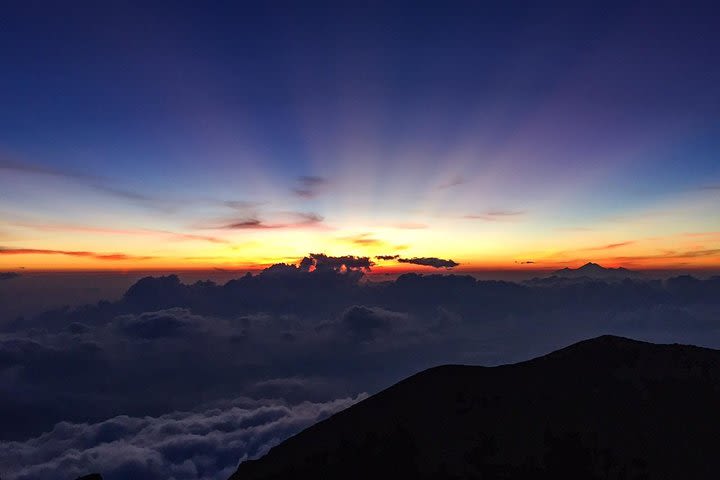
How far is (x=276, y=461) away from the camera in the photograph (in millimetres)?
87188

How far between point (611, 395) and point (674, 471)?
2120 cm

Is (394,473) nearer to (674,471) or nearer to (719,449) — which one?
(674,471)

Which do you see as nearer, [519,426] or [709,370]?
[519,426]

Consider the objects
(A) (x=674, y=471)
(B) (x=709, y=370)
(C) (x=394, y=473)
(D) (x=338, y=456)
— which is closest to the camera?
(A) (x=674, y=471)

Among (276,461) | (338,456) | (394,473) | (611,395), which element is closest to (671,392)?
(611,395)

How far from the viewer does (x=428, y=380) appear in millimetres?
104062

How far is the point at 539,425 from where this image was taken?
80250mm

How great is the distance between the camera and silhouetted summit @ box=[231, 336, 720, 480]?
7081cm

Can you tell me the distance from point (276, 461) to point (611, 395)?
6886 cm

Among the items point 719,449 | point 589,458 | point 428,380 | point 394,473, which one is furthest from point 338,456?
point 719,449

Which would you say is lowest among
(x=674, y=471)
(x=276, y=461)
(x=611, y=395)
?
(x=276, y=461)

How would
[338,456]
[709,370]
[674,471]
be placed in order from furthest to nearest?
1. [709,370]
2. [338,456]
3. [674,471]

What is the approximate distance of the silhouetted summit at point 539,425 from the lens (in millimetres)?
70812

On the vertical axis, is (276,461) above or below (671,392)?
below
